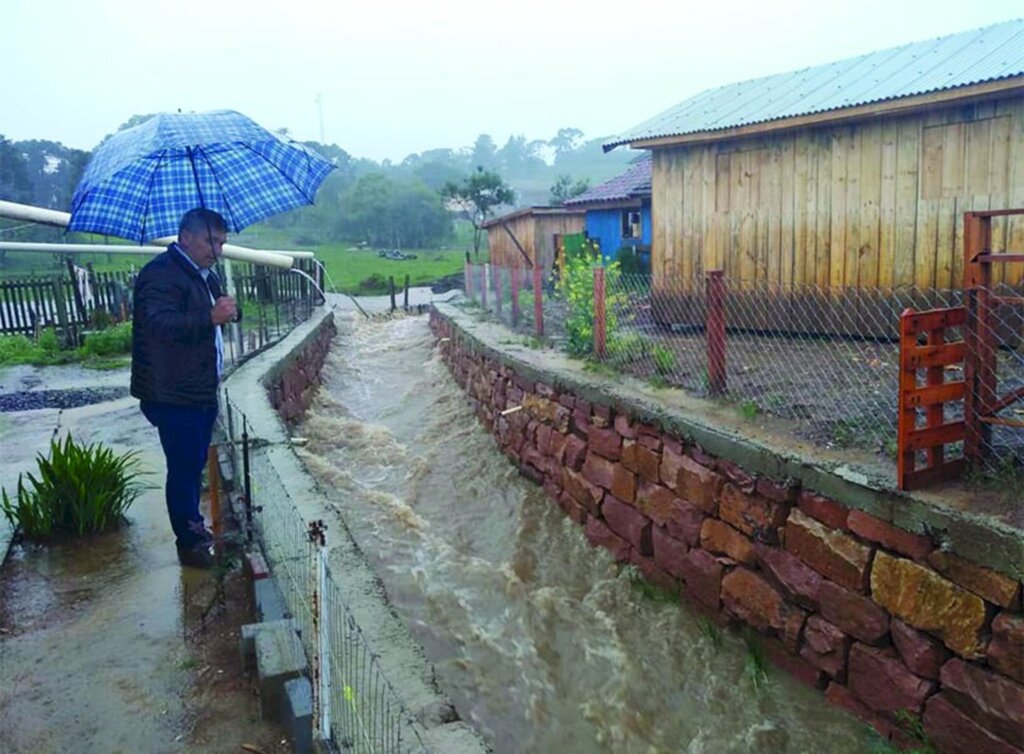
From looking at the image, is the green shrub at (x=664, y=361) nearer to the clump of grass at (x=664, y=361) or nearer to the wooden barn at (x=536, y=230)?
the clump of grass at (x=664, y=361)

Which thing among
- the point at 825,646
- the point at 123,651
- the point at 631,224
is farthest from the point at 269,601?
the point at 631,224

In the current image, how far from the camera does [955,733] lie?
3.75 metres

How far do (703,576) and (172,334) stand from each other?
3.68m

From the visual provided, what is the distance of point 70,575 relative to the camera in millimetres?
4250

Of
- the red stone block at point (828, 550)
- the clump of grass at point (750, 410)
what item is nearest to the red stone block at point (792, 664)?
the red stone block at point (828, 550)

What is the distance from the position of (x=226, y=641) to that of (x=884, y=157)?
776cm

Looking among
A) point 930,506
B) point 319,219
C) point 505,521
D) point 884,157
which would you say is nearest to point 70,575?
point 505,521

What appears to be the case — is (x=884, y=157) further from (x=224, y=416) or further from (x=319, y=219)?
(x=319, y=219)

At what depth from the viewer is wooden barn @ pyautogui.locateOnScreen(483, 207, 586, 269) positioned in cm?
2264

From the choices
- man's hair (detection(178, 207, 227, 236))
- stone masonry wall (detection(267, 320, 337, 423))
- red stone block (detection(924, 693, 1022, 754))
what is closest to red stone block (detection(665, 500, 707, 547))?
red stone block (detection(924, 693, 1022, 754))

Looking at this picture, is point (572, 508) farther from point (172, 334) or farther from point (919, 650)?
point (172, 334)

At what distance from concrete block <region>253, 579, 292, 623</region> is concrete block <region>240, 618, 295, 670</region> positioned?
11 centimetres

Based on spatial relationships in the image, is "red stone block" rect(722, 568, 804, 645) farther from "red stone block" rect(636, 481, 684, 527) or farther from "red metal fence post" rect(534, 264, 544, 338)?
"red metal fence post" rect(534, 264, 544, 338)

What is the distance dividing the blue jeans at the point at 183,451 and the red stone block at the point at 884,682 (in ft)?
11.8
